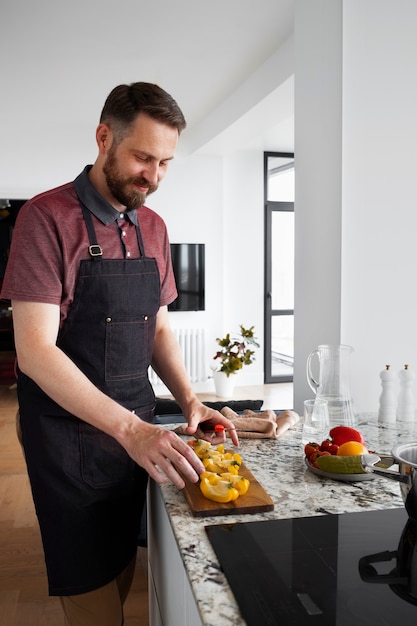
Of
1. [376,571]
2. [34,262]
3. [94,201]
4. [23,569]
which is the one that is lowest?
[23,569]

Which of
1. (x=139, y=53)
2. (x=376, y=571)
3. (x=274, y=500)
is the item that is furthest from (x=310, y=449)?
(x=139, y=53)

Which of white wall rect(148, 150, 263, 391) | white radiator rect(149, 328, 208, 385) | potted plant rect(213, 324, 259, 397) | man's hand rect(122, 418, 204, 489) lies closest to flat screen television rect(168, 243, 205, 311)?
white wall rect(148, 150, 263, 391)

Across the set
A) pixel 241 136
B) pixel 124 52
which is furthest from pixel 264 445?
pixel 241 136

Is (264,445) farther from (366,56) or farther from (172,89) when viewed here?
(172,89)

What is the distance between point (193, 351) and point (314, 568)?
5.86 meters

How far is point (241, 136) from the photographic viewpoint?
221 inches

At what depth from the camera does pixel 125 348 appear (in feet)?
4.67

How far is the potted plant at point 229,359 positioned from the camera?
605 cm

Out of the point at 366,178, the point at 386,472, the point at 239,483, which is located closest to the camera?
the point at 386,472

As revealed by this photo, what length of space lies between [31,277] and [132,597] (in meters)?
1.67

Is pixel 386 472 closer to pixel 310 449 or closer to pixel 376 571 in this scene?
pixel 376 571

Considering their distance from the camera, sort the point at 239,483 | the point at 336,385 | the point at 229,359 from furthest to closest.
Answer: the point at 229,359 < the point at 336,385 < the point at 239,483

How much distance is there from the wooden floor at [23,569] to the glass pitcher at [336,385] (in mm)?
1242

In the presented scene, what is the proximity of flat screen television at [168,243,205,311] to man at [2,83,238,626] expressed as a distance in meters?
5.05
